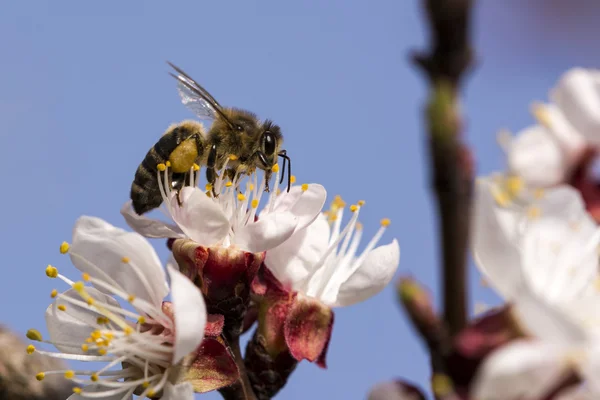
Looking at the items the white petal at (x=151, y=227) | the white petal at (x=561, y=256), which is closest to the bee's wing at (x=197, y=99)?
the white petal at (x=151, y=227)

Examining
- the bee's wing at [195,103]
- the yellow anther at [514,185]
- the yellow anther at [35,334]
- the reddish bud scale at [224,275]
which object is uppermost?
the bee's wing at [195,103]

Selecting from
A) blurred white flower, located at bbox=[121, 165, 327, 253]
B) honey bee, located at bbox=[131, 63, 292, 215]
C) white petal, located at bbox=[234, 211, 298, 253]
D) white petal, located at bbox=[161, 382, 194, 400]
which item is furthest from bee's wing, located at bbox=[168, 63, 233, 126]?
white petal, located at bbox=[161, 382, 194, 400]

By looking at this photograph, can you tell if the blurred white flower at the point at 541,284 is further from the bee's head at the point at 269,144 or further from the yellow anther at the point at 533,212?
the bee's head at the point at 269,144

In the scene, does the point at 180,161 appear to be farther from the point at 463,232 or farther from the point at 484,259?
the point at 463,232

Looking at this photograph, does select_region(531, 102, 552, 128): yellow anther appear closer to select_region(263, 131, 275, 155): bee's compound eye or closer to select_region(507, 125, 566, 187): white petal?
select_region(507, 125, 566, 187): white petal

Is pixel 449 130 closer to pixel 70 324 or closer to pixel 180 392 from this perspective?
pixel 180 392

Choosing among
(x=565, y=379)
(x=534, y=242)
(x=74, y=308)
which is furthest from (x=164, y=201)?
(x=565, y=379)
